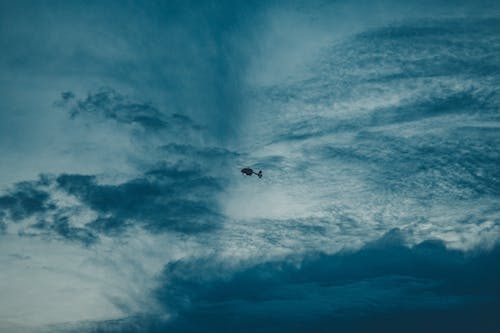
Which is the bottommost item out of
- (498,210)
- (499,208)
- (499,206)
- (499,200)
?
(498,210)

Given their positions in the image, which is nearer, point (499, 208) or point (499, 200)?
point (499, 200)

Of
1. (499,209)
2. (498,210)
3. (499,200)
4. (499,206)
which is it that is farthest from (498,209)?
(499,200)

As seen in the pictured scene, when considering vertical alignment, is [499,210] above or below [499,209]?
below

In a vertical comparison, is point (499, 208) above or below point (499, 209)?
above

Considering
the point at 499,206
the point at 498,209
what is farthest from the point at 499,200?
the point at 498,209

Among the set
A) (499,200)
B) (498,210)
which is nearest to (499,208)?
(498,210)

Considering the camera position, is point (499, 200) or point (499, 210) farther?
point (499, 210)

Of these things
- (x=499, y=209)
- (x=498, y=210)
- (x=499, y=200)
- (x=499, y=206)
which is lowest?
(x=498, y=210)

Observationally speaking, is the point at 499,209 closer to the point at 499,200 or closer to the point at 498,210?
the point at 498,210

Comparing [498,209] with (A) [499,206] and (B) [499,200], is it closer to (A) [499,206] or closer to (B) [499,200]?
(A) [499,206]
